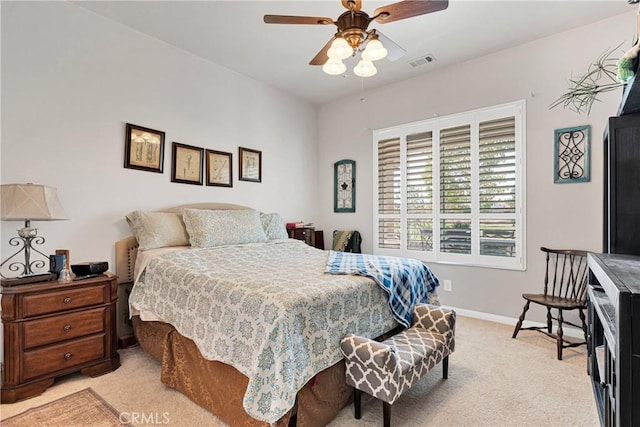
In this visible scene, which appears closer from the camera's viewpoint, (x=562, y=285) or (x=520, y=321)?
(x=520, y=321)

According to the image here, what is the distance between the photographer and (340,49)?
1.98 meters

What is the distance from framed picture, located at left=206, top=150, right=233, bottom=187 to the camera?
3.69 m

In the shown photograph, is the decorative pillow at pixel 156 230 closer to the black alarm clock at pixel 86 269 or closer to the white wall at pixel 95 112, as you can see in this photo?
the white wall at pixel 95 112

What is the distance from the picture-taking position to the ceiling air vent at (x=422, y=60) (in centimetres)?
357

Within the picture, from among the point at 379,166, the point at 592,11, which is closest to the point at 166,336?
the point at 379,166

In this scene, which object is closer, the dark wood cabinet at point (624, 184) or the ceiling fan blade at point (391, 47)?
the dark wood cabinet at point (624, 184)

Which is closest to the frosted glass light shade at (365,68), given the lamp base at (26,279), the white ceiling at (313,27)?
the white ceiling at (313,27)

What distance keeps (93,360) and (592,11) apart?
4.98m

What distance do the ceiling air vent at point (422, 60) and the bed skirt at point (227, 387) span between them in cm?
332

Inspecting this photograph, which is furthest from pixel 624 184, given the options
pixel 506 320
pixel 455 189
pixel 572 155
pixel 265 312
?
pixel 506 320

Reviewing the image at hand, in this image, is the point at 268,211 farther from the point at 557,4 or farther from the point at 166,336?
the point at 557,4

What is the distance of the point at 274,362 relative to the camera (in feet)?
4.81

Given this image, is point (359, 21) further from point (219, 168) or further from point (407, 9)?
point (219, 168)

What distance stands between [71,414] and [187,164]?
2.36 m
